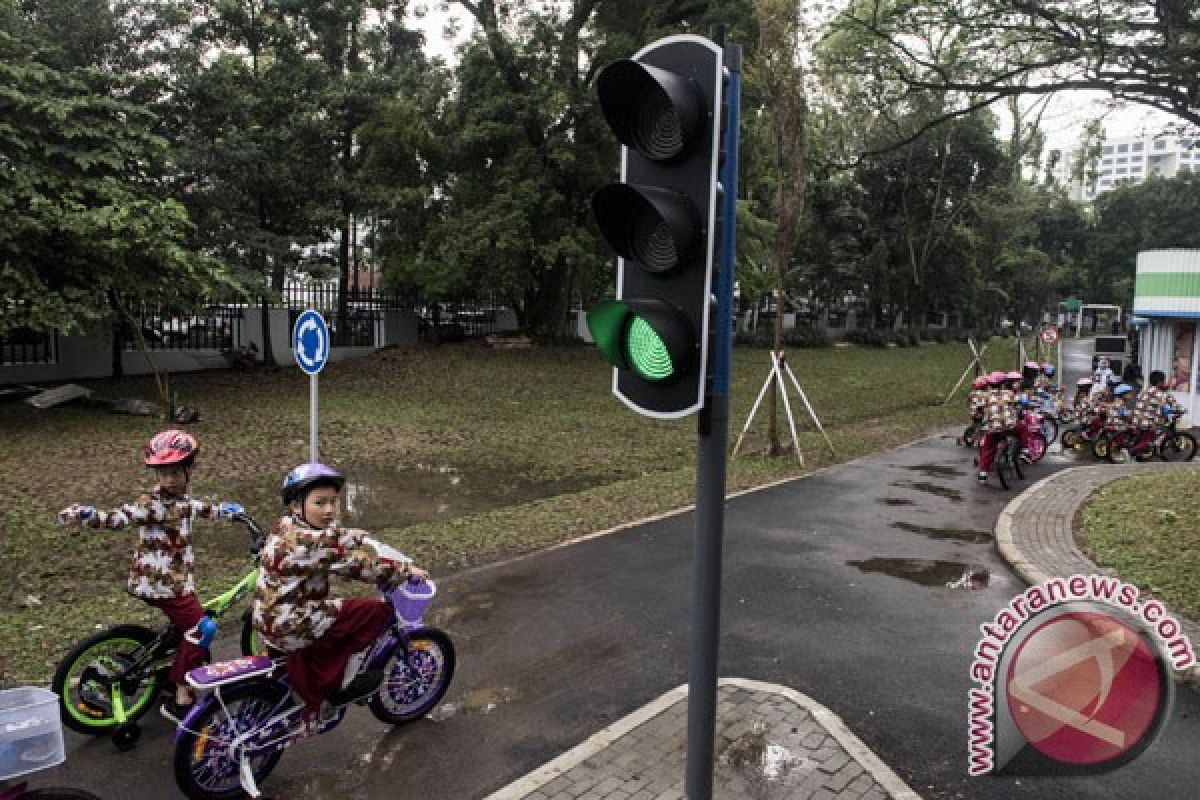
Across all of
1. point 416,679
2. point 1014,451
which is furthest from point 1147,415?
point 416,679

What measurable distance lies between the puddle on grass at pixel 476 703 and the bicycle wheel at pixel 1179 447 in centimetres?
1311

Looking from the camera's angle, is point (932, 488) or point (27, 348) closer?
point (932, 488)

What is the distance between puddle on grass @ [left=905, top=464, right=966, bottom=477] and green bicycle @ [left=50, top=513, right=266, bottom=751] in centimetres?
1007

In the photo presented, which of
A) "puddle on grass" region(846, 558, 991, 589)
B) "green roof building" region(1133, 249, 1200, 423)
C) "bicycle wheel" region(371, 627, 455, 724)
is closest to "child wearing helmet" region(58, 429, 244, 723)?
"bicycle wheel" region(371, 627, 455, 724)

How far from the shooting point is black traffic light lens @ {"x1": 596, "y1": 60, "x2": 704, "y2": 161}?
2.76 metres

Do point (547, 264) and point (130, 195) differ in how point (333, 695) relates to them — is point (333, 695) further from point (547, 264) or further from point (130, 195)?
point (547, 264)

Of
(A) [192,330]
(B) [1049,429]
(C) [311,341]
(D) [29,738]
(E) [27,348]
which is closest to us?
(D) [29,738]

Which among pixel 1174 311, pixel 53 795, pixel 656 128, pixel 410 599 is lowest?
pixel 53 795

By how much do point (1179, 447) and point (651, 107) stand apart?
14.6 m

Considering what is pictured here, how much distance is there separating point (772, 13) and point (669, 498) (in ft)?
22.2

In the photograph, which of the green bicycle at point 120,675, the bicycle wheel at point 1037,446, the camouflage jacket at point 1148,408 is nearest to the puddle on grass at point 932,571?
the green bicycle at point 120,675

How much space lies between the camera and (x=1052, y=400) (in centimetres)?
1641

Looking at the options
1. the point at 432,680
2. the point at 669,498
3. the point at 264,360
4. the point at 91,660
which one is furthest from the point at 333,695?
the point at 264,360

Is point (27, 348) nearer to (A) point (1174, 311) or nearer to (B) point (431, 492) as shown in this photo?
(B) point (431, 492)
